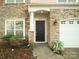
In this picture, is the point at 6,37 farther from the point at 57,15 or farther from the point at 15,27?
the point at 57,15

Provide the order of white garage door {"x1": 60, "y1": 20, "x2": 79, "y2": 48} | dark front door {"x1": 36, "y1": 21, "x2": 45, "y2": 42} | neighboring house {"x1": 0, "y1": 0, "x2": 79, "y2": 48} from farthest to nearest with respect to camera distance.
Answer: dark front door {"x1": 36, "y1": 21, "x2": 45, "y2": 42} < white garage door {"x1": 60, "y1": 20, "x2": 79, "y2": 48} < neighboring house {"x1": 0, "y1": 0, "x2": 79, "y2": 48}

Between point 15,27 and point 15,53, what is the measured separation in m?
5.61

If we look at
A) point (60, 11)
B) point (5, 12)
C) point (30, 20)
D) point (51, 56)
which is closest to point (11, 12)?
point (5, 12)

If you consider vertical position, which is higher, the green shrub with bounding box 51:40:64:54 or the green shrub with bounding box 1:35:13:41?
the green shrub with bounding box 1:35:13:41

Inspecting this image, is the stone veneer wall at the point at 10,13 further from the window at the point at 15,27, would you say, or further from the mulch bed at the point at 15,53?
the mulch bed at the point at 15,53

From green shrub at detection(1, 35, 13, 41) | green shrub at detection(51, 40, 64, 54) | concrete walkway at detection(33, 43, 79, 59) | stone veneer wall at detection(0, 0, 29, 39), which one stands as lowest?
concrete walkway at detection(33, 43, 79, 59)

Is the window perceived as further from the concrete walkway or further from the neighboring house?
the concrete walkway

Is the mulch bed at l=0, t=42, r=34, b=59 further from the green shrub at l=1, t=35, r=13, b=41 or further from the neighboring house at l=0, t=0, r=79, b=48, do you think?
the neighboring house at l=0, t=0, r=79, b=48

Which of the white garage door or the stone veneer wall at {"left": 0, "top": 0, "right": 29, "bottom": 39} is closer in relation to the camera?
the white garage door

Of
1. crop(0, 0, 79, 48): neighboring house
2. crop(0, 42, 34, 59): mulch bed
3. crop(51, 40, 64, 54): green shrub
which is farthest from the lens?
crop(0, 0, 79, 48): neighboring house

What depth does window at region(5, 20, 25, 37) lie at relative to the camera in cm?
2753

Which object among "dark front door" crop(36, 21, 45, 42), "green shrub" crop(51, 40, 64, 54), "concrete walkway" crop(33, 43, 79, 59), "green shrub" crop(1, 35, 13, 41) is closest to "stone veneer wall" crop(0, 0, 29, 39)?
"dark front door" crop(36, 21, 45, 42)

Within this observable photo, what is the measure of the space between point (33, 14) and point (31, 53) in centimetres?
479

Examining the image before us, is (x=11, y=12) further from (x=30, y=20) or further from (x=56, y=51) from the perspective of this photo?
(x=56, y=51)
